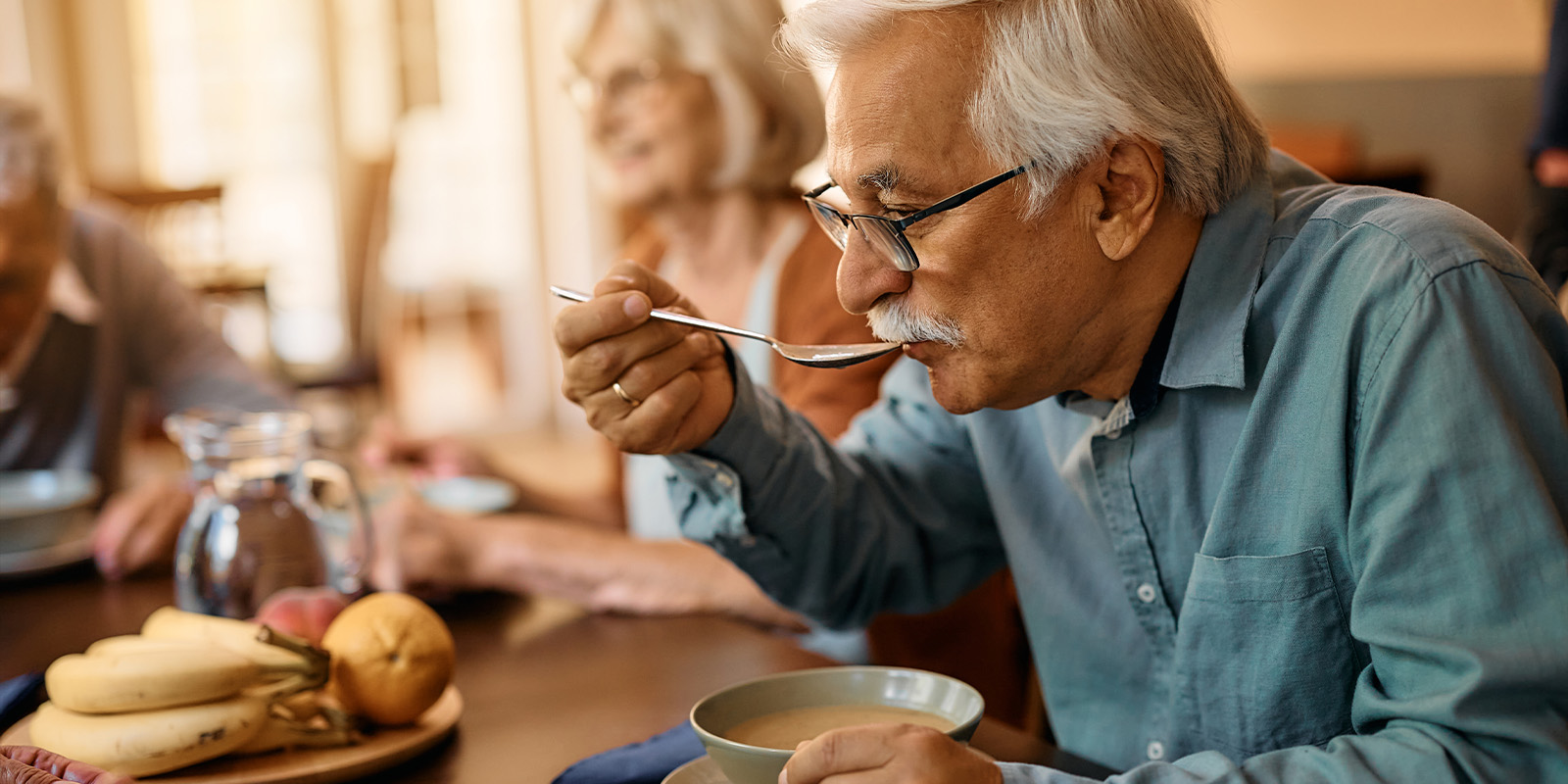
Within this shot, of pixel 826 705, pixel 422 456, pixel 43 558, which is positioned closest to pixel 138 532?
pixel 43 558

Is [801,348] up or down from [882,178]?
down

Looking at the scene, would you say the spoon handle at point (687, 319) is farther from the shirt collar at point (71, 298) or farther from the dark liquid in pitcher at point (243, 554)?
the shirt collar at point (71, 298)

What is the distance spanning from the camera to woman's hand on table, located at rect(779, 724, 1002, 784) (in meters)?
0.71

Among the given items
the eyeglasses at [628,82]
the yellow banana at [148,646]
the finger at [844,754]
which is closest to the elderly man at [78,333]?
the eyeglasses at [628,82]

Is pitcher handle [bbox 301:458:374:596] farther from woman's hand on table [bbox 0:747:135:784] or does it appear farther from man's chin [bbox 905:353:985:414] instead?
man's chin [bbox 905:353:985:414]

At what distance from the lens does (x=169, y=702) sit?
2.83 ft

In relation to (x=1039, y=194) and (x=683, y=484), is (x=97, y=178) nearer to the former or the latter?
(x=683, y=484)

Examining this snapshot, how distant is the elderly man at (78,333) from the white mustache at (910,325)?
1.35 meters

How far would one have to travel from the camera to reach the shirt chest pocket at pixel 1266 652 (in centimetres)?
85

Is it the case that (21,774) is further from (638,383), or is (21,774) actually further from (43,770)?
(638,383)

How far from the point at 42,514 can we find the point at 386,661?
82cm

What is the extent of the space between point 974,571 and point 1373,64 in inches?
142

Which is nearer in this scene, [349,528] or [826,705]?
[826,705]

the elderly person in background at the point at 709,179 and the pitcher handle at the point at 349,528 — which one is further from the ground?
the elderly person in background at the point at 709,179
